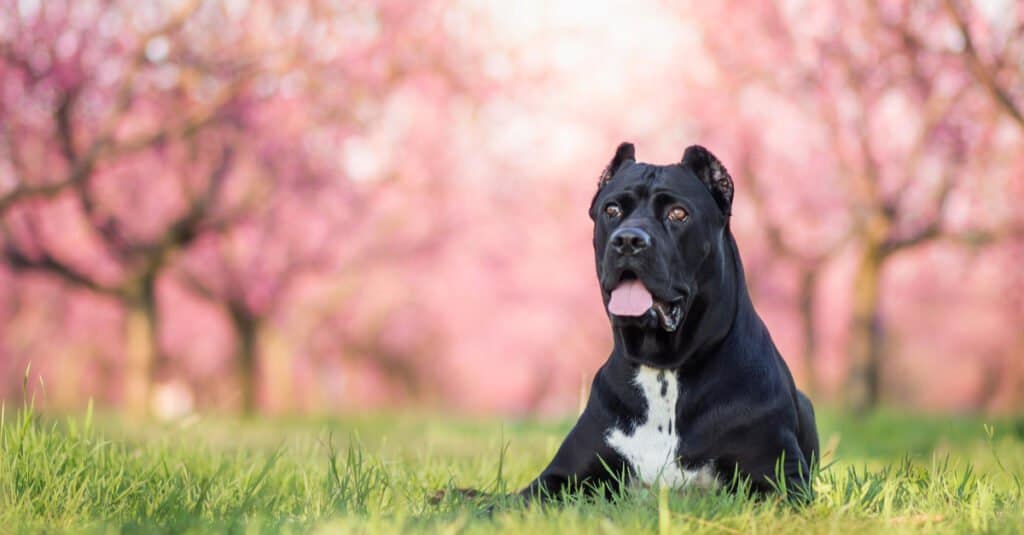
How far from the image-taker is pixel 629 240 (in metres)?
3.76

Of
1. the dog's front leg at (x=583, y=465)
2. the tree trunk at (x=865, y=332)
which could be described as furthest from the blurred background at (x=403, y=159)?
the dog's front leg at (x=583, y=465)

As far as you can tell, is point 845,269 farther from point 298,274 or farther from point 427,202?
point 298,274

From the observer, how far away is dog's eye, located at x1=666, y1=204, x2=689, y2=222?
12.9 ft

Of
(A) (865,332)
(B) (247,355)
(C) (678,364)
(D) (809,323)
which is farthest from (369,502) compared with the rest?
(D) (809,323)

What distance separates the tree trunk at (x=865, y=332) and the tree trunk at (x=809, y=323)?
389 cm

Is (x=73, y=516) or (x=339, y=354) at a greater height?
(x=73, y=516)

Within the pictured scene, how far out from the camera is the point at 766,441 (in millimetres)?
3832

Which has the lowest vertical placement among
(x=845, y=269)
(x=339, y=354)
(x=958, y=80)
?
(x=339, y=354)

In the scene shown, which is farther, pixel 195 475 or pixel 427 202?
pixel 427 202

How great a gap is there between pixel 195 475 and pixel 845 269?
31.6m

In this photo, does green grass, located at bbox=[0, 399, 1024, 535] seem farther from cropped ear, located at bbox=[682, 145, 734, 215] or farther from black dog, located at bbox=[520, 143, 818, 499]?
cropped ear, located at bbox=[682, 145, 734, 215]

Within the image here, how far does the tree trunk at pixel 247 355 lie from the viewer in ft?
62.3

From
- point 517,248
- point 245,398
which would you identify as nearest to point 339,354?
point 517,248

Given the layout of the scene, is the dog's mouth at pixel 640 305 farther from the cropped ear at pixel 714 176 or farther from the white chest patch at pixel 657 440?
the cropped ear at pixel 714 176
